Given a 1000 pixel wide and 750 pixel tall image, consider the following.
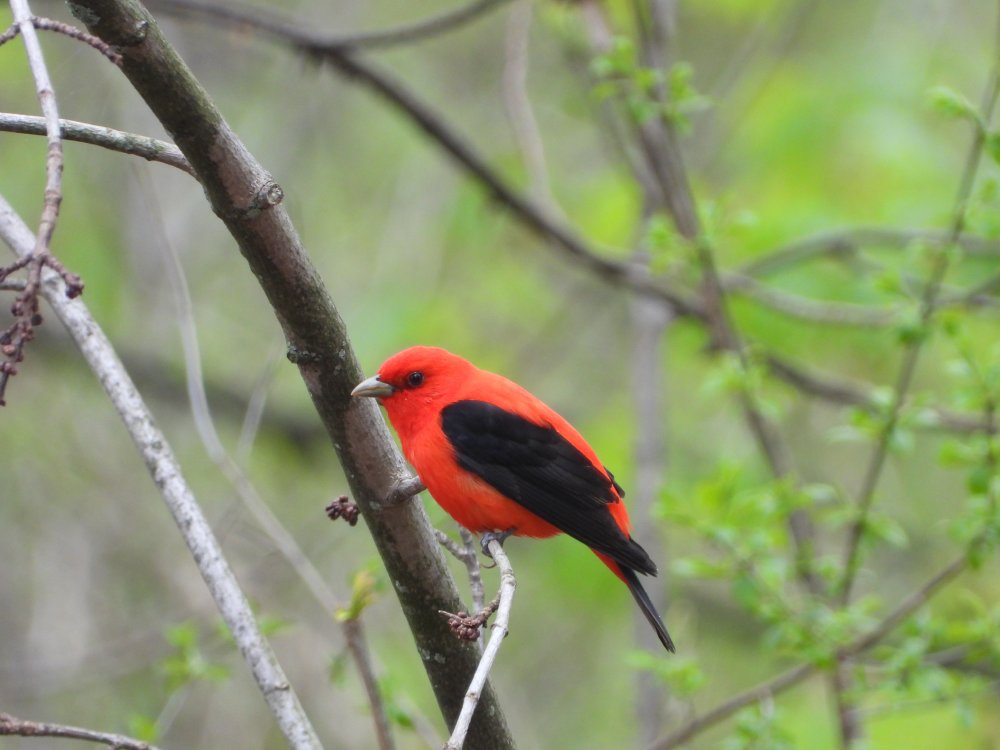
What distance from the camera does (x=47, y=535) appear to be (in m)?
7.24

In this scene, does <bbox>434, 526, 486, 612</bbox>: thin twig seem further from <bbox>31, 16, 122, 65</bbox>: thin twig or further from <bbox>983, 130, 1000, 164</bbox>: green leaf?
<bbox>983, 130, 1000, 164</bbox>: green leaf

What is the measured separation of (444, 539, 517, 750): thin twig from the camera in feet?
6.46

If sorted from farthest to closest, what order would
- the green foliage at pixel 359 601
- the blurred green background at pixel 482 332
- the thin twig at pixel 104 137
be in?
the blurred green background at pixel 482 332 < the green foliage at pixel 359 601 < the thin twig at pixel 104 137

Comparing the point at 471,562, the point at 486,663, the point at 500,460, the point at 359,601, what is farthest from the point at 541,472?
the point at 486,663

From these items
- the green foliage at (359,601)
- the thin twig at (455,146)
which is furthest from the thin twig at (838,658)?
the thin twig at (455,146)

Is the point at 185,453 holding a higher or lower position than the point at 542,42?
lower

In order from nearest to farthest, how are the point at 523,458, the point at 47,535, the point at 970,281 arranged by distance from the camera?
the point at 523,458, the point at 970,281, the point at 47,535

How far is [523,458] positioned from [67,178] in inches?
195

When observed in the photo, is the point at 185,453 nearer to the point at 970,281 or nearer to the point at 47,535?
the point at 47,535

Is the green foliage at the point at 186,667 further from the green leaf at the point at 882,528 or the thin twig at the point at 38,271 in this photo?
the thin twig at the point at 38,271

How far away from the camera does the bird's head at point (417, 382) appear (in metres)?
4.27

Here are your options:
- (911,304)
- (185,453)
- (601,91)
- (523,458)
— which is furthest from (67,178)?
(911,304)

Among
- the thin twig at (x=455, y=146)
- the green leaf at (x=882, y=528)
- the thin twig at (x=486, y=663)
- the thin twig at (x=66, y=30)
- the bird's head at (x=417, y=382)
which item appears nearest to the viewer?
the thin twig at (x=66, y=30)

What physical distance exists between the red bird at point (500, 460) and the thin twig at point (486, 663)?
4.20 ft
